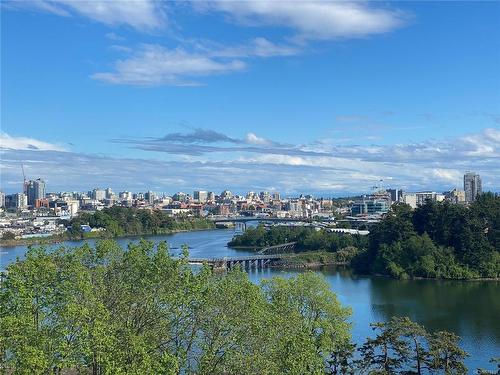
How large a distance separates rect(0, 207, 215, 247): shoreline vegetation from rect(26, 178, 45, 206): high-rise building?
2650 cm

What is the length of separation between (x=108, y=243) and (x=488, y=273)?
1226 centimetres

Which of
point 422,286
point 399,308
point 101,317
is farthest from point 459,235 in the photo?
point 101,317

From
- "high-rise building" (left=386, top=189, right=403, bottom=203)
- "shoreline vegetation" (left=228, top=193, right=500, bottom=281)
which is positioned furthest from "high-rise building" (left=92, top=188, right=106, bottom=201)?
"shoreline vegetation" (left=228, top=193, right=500, bottom=281)

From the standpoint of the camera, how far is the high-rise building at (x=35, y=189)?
56.8 metres

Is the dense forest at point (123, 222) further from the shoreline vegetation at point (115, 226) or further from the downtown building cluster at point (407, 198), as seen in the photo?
the downtown building cluster at point (407, 198)

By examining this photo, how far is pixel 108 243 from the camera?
5.14 m

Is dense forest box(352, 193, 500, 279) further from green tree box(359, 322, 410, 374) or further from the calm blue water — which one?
green tree box(359, 322, 410, 374)

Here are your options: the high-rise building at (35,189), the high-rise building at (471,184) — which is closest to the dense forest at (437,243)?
the high-rise building at (471,184)

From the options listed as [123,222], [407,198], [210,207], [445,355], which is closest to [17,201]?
[210,207]

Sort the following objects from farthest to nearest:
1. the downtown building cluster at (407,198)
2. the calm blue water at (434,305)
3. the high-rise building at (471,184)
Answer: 1. the high-rise building at (471,184)
2. the downtown building cluster at (407,198)
3. the calm blue water at (434,305)

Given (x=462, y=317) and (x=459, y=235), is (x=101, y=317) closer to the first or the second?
(x=462, y=317)

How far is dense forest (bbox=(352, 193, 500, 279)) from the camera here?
A: 49.3ft

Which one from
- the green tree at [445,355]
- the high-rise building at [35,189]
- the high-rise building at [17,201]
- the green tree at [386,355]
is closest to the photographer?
the green tree at [445,355]

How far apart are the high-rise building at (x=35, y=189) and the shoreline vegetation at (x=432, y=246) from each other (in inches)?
1738
